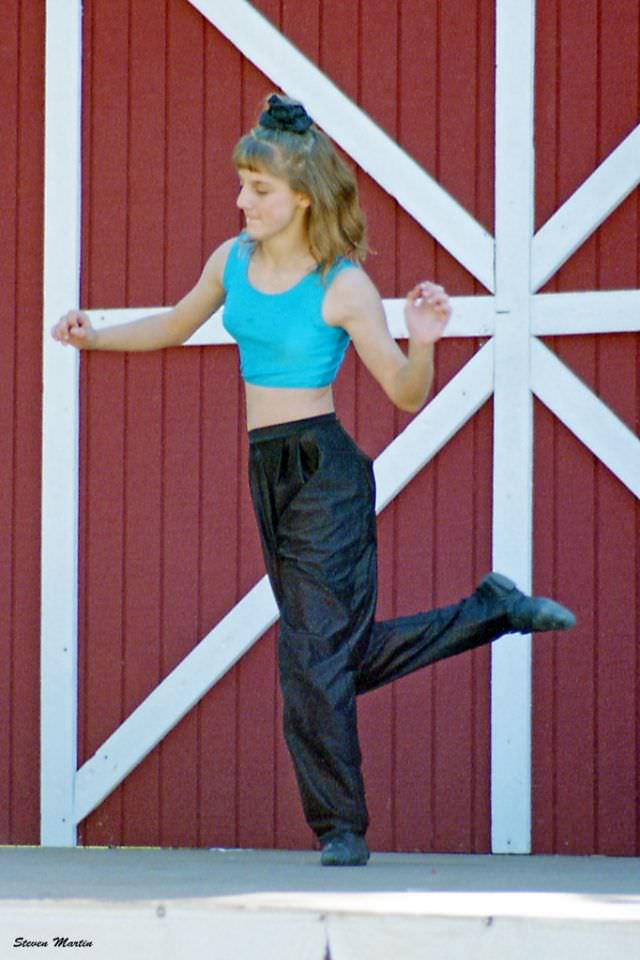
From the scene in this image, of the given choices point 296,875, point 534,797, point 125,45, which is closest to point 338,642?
point 296,875

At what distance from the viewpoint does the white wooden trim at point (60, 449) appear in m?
5.83

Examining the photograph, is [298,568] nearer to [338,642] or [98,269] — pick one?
[338,642]

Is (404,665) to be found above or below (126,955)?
above

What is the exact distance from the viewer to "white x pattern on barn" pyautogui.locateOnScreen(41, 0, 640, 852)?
17.4 feet

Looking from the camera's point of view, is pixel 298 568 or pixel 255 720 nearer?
pixel 298 568

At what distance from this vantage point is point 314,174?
4.07 m

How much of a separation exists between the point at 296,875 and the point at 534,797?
171 cm

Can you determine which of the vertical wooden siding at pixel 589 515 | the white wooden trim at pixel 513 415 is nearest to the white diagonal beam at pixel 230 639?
the white wooden trim at pixel 513 415

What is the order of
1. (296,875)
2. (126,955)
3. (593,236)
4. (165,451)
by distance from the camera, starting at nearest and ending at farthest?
(126,955) → (296,875) → (593,236) → (165,451)

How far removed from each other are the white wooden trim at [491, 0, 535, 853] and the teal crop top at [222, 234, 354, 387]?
1280 mm

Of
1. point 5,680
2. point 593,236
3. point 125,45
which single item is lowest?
point 5,680

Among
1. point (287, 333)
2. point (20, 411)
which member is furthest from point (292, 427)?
point (20, 411)

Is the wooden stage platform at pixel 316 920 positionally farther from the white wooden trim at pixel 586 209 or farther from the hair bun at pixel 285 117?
the white wooden trim at pixel 586 209

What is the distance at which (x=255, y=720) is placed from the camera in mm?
5660
